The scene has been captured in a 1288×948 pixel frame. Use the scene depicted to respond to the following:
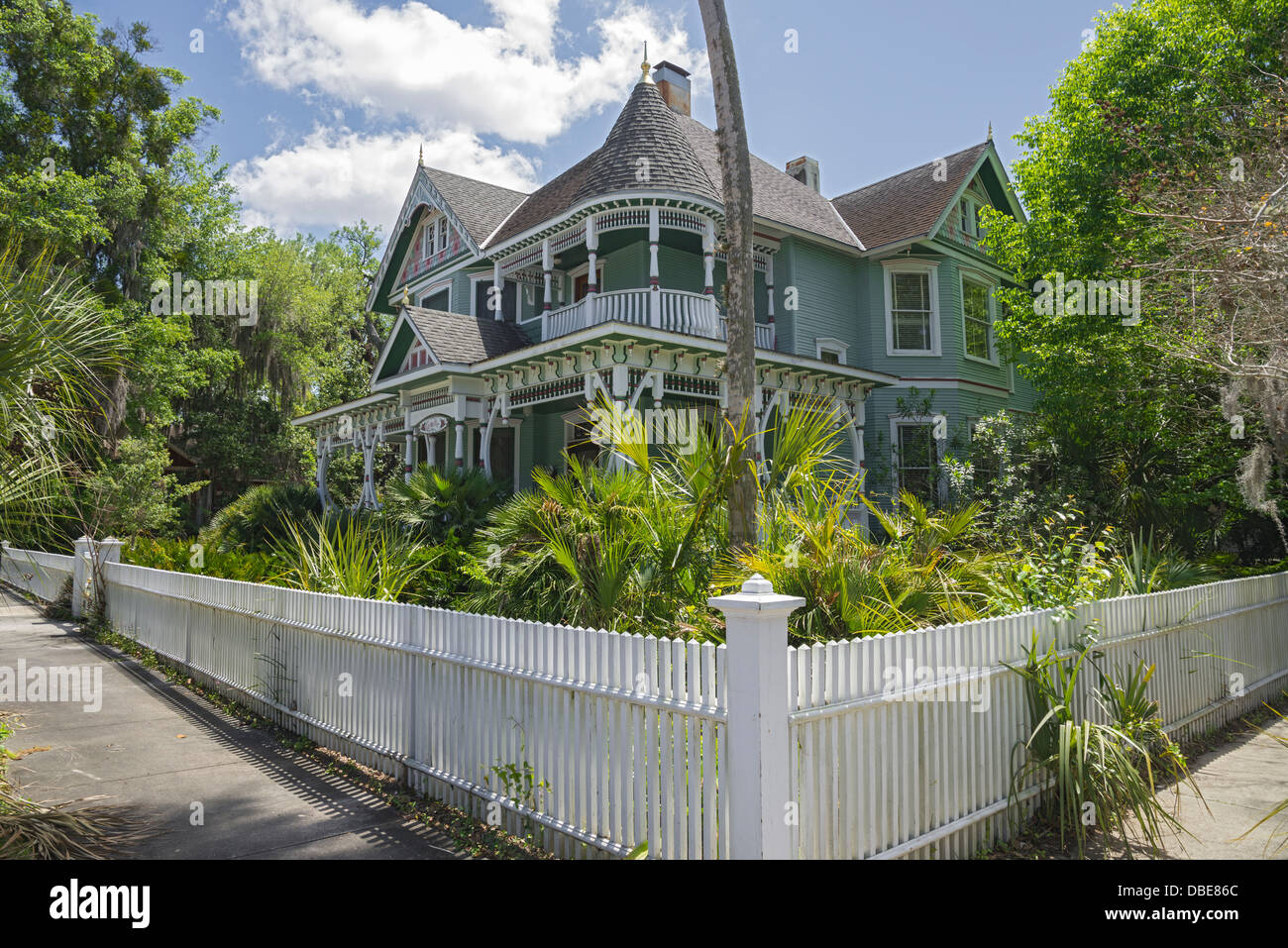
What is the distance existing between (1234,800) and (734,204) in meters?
6.40

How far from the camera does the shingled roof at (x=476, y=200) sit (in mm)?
20312

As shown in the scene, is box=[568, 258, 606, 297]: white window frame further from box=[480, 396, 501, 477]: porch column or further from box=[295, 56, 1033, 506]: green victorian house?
box=[480, 396, 501, 477]: porch column

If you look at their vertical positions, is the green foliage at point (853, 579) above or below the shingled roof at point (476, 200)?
below

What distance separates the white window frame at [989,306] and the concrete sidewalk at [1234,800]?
13.6 meters

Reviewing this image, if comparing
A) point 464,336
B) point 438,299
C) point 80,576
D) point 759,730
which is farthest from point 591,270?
point 759,730

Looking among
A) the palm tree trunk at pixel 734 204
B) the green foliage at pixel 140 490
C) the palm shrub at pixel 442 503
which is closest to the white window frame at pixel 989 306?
the palm shrub at pixel 442 503

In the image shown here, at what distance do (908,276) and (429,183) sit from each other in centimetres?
1216

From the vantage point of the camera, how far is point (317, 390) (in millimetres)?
38375

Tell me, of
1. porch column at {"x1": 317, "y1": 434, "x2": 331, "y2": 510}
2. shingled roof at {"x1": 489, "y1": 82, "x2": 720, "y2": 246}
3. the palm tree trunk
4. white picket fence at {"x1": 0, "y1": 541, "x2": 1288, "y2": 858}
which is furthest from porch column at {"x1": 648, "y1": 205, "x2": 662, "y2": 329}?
porch column at {"x1": 317, "y1": 434, "x2": 331, "y2": 510}

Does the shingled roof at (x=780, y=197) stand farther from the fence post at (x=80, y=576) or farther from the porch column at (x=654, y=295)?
the fence post at (x=80, y=576)

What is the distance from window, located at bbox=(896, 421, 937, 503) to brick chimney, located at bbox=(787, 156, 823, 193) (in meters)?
8.55

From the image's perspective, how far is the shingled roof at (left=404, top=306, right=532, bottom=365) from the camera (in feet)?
52.3

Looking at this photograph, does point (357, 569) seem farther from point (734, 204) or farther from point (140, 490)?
point (140, 490)
